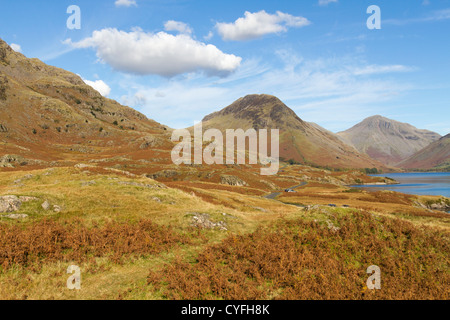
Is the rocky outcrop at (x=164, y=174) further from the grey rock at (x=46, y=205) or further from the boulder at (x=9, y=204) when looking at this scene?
the boulder at (x=9, y=204)

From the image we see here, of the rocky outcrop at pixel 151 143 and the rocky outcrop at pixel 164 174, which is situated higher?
the rocky outcrop at pixel 151 143

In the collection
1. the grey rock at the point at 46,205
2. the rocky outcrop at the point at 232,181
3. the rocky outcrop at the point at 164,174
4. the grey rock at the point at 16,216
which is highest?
the grey rock at the point at 46,205

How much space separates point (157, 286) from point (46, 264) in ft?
25.3

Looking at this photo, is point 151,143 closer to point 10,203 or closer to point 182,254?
point 10,203

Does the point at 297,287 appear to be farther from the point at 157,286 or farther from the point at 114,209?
the point at 114,209

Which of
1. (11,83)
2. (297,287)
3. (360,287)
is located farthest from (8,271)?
(11,83)

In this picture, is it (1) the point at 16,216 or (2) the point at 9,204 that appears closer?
(1) the point at 16,216

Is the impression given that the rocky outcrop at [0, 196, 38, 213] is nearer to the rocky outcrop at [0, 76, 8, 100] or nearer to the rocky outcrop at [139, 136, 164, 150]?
the rocky outcrop at [139, 136, 164, 150]

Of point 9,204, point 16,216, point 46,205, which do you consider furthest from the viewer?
point 46,205

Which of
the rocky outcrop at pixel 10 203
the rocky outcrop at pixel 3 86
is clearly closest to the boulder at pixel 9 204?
the rocky outcrop at pixel 10 203

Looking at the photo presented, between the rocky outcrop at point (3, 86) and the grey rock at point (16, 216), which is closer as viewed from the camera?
the grey rock at point (16, 216)

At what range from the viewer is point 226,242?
19.8m

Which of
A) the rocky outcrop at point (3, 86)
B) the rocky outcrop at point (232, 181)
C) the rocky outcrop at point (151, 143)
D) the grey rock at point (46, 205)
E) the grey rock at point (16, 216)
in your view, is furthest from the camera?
the rocky outcrop at point (3, 86)

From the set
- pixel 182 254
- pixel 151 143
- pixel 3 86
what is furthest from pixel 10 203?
pixel 3 86
